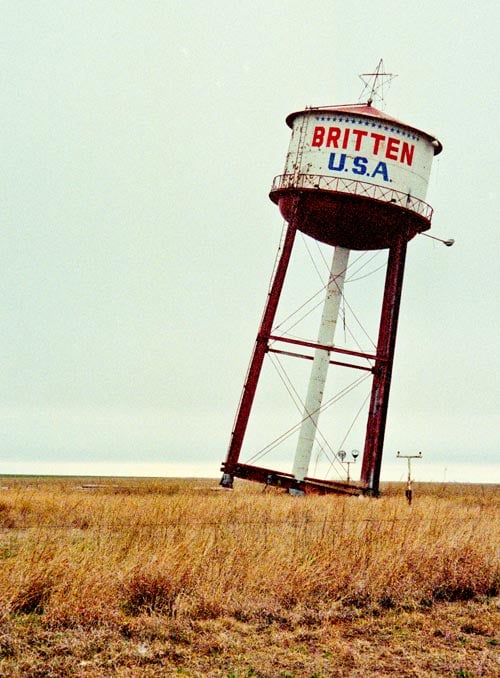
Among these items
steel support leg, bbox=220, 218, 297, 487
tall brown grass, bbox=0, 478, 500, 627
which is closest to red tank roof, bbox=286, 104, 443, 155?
steel support leg, bbox=220, 218, 297, 487

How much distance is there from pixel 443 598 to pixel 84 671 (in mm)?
4873

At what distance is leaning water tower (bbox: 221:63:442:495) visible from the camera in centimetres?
2506

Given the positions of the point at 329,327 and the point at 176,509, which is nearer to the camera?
the point at 176,509

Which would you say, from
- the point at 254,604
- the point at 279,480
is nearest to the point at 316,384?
the point at 279,480

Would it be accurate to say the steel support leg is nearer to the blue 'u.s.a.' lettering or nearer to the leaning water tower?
the leaning water tower

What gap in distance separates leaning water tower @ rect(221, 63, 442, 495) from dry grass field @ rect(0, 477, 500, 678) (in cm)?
1333

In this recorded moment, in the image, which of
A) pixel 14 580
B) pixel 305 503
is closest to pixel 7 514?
pixel 305 503

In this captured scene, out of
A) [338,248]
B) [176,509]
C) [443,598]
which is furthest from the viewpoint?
[338,248]

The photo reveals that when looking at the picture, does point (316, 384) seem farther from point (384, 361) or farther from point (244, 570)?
point (244, 570)

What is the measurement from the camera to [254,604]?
8.21 meters

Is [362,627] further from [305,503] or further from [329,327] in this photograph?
[329,327]

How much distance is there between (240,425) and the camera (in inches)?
985

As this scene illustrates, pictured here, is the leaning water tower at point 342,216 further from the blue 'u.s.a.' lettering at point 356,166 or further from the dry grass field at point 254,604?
the dry grass field at point 254,604

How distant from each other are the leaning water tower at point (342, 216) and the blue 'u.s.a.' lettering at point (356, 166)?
1.2 inches
